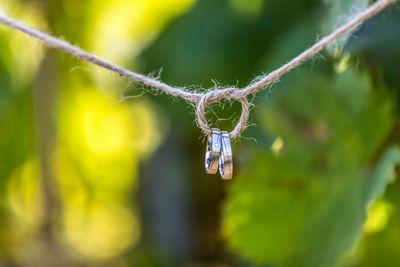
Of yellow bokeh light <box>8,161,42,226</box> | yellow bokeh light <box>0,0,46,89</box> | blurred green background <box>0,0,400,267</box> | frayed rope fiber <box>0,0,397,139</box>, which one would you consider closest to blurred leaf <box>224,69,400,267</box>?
blurred green background <box>0,0,400,267</box>

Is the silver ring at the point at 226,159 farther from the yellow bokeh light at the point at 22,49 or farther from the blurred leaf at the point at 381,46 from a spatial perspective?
the yellow bokeh light at the point at 22,49

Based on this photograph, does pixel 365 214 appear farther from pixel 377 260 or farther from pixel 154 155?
pixel 154 155

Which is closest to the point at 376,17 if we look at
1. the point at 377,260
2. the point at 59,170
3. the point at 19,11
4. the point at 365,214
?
the point at 365,214

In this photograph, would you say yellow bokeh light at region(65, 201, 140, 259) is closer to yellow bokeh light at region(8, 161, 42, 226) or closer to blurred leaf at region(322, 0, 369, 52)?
yellow bokeh light at region(8, 161, 42, 226)

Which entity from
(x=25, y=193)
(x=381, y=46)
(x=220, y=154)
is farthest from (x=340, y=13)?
(x=25, y=193)

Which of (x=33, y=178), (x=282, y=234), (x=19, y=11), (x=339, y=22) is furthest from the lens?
(x=33, y=178)

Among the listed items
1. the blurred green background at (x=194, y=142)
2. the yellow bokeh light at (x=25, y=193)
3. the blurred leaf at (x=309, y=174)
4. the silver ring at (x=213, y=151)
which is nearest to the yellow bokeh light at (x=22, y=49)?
the blurred green background at (x=194, y=142)
